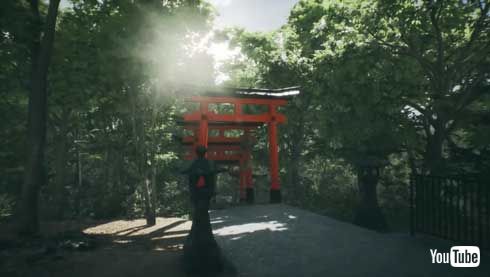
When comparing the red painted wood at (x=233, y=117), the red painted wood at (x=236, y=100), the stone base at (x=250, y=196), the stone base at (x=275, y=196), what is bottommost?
the stone base at (x=250, y=196)

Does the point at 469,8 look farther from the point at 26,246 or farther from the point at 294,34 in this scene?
the point at 26,246

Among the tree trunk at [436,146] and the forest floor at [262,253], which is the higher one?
the tree trunk at [436,146]

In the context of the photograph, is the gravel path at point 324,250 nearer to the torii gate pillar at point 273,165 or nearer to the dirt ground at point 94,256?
the dirt ground at point 94,256

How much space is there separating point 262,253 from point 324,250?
4.21 ft

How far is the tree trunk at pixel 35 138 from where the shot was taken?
8.24m

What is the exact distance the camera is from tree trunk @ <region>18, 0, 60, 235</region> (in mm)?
8242

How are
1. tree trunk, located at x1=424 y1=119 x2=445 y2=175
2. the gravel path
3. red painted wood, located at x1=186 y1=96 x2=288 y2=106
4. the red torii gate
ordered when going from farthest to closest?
1. the red torii gate
2. red painted wood, located at x1=186 y1=96 x2=288 y2=106
3. tree trunk, located at x1=424 y1=119 x2=445 y2=175
4. the gravel path

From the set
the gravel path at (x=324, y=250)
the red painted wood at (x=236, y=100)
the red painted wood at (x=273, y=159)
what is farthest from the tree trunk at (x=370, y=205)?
the red painted wood at (x=236, y=100)

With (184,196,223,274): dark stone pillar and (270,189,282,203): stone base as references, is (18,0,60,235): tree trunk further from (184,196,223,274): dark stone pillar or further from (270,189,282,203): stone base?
(270,189,282,203): stone base

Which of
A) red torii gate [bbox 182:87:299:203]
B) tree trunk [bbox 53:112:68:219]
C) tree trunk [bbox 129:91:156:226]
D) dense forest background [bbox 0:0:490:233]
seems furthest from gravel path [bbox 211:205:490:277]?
tree trunk [bbox 53:112:68:219]

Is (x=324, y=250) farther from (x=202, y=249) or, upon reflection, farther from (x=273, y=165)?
(x=273, y=165)

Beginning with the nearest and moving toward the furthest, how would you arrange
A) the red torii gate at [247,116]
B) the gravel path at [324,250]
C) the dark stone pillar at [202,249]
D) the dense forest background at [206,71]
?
the dark stone pillar at [202,249]
the gravel path at [324,250]
the dense forest background at [206,71]
the red torii gate at [247,116]

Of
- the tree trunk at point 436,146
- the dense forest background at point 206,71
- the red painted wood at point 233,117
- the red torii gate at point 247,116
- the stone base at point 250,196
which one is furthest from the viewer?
the stone base at point 250,196

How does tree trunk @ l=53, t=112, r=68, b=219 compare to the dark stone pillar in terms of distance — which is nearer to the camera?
the dark stone pillar
